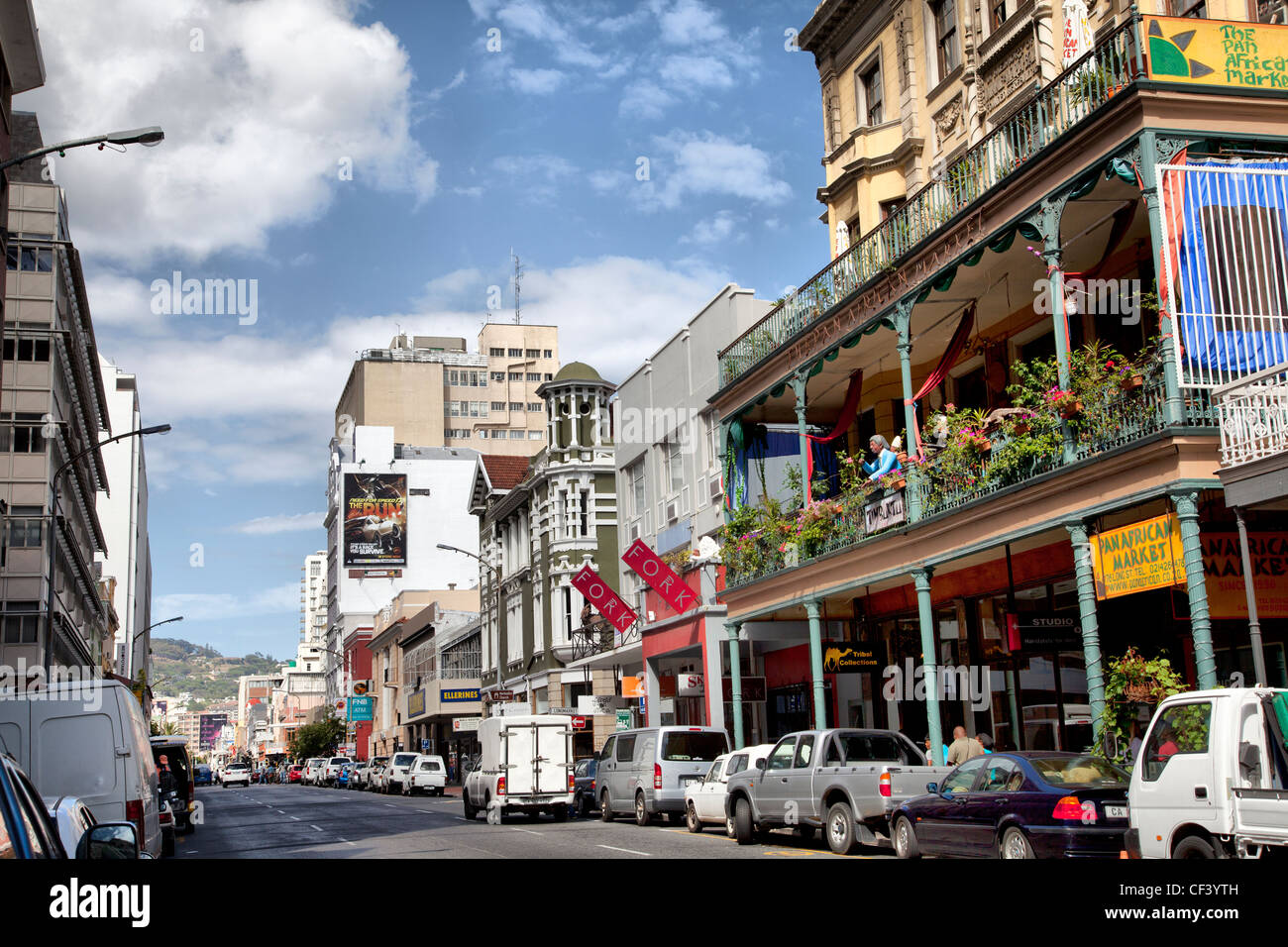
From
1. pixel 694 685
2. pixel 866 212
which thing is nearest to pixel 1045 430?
pixel 866 212

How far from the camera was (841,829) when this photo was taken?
16812 millimetres

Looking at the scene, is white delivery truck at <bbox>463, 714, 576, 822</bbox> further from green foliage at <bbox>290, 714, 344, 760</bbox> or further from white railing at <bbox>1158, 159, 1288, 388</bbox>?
green foliage at <bbox>290, 714, 344, 760</bbox>

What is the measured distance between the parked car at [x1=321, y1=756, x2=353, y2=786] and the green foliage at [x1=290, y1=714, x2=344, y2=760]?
42606 millimetres

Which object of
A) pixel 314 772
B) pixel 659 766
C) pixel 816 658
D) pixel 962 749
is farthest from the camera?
pixel 314 772

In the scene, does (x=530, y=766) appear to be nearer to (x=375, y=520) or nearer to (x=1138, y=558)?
(x=1138, y=558)

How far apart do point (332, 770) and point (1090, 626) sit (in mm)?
67811

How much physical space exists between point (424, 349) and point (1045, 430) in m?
126

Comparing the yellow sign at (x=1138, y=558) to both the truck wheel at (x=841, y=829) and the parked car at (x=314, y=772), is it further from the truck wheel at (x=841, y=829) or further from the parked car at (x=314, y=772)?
the parked car at (x=314, y=772)

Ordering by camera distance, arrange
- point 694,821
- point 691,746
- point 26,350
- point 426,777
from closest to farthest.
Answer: point 694,821, point 691,746, point 426,777, point 26,350

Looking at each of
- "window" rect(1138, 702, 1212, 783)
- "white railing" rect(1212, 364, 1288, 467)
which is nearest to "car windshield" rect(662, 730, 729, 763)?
"white railing" rect(1212, 364, 1288, 467)

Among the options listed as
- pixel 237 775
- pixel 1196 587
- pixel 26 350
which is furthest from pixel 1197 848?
pixel 237 775

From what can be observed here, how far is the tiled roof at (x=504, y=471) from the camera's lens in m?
63.6

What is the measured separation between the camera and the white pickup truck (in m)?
9.07
